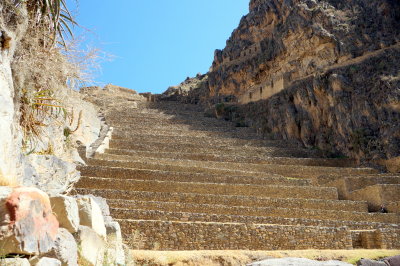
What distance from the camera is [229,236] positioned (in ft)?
42.1

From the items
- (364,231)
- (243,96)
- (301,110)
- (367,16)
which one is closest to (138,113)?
(243,96)

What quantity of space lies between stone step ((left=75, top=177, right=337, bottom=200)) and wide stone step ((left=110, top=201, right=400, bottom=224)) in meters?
1.78

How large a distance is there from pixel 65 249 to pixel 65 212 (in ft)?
1.39

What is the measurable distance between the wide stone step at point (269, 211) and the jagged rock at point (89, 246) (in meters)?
10.4

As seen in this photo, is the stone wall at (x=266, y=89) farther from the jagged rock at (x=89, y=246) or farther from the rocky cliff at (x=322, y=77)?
the jagged rock at (x=89, y=246)

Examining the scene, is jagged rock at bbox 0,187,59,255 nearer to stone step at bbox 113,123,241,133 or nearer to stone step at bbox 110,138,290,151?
stone step at bbox 110,138,290,151

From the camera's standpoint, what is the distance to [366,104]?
24734 mm

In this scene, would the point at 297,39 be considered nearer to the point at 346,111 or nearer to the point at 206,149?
the point at 346,111

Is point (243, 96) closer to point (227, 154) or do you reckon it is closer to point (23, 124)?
point (227, 154)

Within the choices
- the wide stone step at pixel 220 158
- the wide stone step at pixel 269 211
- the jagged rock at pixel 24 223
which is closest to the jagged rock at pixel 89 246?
the jagged rock at pixel 24 223

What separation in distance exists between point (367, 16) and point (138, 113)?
64.7ft

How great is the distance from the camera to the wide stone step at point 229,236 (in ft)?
41.1

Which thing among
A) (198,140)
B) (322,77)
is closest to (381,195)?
(198,140)

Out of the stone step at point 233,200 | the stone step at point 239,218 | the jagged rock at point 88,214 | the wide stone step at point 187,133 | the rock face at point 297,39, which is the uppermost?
the rock face at point 297,39
